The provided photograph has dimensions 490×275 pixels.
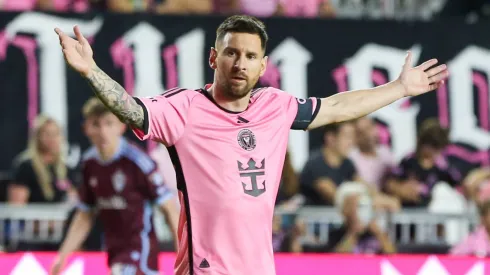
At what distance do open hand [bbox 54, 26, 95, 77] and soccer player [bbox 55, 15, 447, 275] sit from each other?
8.8 inches

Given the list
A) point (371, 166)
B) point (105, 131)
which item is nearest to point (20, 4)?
point (105, 131)

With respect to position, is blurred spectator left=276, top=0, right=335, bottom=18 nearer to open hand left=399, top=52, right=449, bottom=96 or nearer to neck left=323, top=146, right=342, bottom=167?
neck left=323, top=146, right=342, bottom=167

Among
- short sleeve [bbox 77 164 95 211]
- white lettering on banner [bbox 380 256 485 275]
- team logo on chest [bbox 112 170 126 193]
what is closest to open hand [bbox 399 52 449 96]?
white lettering on banner [bbox 380 256 485 275]

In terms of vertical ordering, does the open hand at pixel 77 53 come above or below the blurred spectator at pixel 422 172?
above

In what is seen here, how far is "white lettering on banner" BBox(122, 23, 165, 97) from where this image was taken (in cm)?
1072

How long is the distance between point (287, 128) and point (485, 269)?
2972 mm

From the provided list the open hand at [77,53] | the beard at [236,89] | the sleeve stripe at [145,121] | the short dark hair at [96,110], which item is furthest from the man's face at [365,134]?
the open hand at [77,53]

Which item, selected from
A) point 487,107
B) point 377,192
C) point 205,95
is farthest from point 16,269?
point 487,107

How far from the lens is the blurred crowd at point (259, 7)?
11.0 metres

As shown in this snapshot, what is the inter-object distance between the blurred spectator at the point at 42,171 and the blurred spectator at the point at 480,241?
3471mm

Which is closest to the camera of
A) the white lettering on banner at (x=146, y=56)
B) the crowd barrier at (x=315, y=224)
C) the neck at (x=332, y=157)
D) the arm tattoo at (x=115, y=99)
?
the arm tattoo at (x=115, y=99)

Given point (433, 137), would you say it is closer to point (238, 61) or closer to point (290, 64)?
point (290, 64)

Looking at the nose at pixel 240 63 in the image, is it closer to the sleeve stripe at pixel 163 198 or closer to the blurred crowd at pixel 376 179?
the sleeve stripe at pixel 163 198

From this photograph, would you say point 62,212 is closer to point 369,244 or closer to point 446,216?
point 369,244
